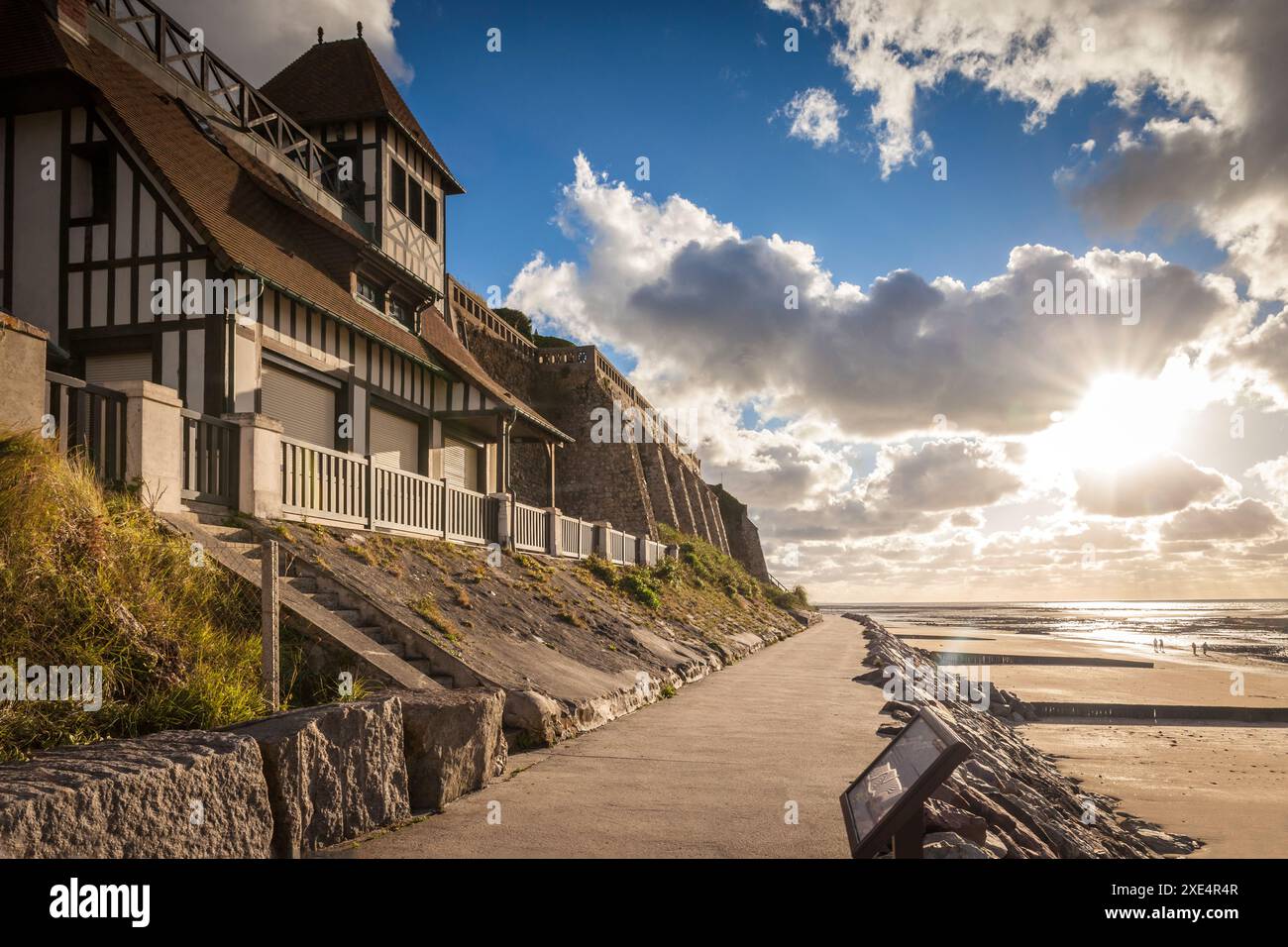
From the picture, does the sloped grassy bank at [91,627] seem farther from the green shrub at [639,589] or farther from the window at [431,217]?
the window at [431,217]

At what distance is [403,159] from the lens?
19250mm

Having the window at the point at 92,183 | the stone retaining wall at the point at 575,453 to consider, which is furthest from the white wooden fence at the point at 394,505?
the stone retaining wall at the point at 575,453

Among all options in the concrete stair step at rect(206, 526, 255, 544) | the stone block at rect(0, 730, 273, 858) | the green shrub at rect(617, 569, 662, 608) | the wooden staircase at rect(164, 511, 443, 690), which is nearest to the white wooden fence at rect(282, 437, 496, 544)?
A: the concrete stair step at rect(206, 526, 255, 544)

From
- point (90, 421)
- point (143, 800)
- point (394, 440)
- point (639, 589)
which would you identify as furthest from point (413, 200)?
point (143, 800)

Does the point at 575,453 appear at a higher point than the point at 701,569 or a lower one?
higher

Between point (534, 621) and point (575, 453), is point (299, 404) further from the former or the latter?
point (575, 453)

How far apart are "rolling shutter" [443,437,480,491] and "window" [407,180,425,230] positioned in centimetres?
522

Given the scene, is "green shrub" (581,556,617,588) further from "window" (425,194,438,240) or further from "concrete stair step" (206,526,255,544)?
"concrete stair step" (206,526,255,544)

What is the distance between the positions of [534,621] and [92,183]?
9547mm

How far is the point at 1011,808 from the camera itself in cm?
673

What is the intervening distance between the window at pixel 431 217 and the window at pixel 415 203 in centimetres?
41

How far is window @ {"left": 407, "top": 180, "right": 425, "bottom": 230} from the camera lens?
64.3 ft
